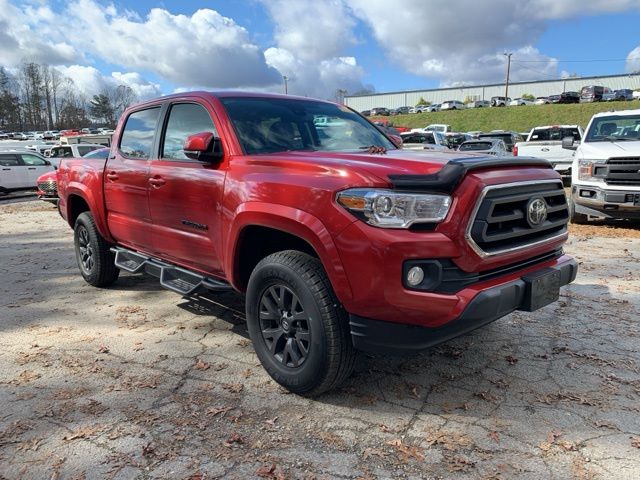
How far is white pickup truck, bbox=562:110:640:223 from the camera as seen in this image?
25.3 feet

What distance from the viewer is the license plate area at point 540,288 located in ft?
9.47

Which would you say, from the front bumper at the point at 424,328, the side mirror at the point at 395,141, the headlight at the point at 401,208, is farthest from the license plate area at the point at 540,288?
the side mirror at the point at 395,141

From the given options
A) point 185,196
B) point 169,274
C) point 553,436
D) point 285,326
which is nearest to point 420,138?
point 169,274

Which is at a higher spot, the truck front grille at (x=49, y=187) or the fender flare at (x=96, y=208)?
the fender flare at (x=96, y=208)

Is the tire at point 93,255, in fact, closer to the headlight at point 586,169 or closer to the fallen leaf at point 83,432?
the fallen leaf at point 83,432

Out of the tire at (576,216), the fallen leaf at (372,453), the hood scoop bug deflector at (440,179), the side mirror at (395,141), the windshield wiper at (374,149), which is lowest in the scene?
the fallen leaf at (372,453)

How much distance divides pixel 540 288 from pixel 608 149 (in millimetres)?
6407

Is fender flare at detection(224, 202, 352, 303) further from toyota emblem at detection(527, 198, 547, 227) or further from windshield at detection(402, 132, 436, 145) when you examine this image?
windshield at detection(402, 132, 436, 145)

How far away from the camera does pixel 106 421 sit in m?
2.90

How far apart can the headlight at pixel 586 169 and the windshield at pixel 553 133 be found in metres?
9.55

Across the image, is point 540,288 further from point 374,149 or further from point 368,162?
point 374,149

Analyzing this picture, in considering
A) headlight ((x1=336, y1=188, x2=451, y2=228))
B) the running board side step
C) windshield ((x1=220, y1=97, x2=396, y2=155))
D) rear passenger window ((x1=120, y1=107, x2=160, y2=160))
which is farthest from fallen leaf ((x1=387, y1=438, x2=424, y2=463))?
rear passenger window ((x1=120, y1=107, x2=160, y2=160))

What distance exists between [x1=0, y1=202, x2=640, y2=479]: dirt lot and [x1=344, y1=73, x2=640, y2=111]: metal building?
83781 millimetres

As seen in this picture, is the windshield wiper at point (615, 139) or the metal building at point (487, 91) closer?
the windshield wiper at point (615, 139)
